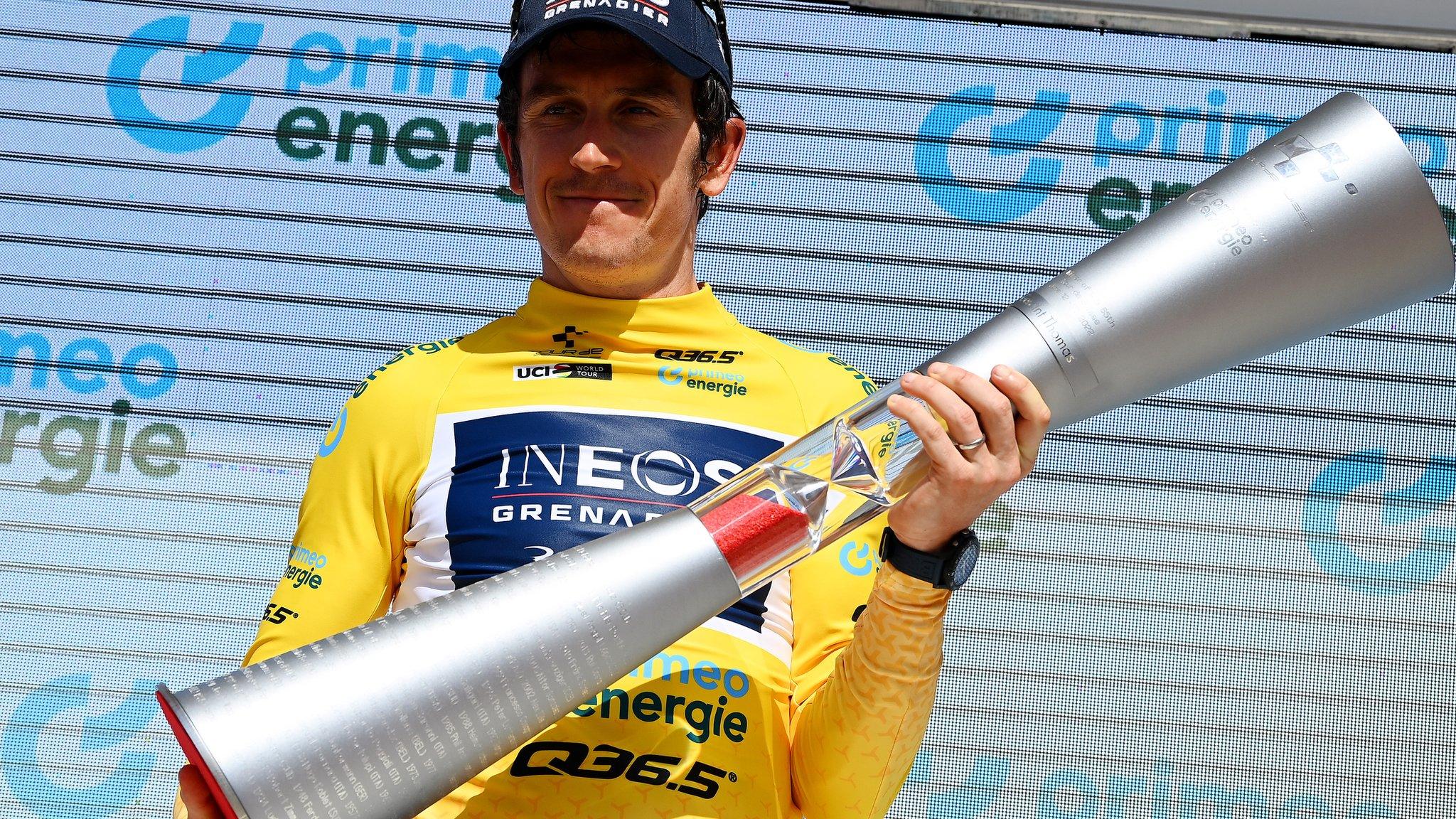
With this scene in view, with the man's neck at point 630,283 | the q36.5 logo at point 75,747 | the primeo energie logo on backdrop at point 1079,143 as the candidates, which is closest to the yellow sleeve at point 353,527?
the man's neck at point 630,283

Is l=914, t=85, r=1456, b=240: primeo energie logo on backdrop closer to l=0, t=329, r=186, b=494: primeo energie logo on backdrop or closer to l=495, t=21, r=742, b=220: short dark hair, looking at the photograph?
l=495, t=21, r=742, b=220: short dark hair

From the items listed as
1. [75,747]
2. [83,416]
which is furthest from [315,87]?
[75,747]

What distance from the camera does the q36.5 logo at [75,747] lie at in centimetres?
301

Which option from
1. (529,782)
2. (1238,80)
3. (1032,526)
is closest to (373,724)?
(529,782)

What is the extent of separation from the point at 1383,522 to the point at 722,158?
223cm

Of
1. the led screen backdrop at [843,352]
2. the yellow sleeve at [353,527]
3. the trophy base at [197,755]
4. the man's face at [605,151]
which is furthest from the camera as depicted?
the led screen backdrop at [843,352]

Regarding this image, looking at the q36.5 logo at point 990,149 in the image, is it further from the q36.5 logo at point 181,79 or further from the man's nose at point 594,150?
the man's nose at point 594,150

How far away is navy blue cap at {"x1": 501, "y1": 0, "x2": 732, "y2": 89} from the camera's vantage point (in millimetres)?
1374

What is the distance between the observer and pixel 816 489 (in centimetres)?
115

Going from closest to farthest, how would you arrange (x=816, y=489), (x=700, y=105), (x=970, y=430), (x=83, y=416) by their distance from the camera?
(x=970, y=430) → (x=816, y=489) → (x=700, y=105) → (x=83, y=416)

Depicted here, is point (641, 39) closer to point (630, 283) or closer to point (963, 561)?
point (630, 283)

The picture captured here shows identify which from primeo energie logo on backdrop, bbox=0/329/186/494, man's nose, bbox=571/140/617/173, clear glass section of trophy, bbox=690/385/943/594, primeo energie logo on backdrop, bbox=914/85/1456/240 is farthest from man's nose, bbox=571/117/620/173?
primeo energie logo on backdrop, bbox=0/329/186/494

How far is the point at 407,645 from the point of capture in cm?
98

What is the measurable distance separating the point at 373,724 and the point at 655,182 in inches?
29.8
